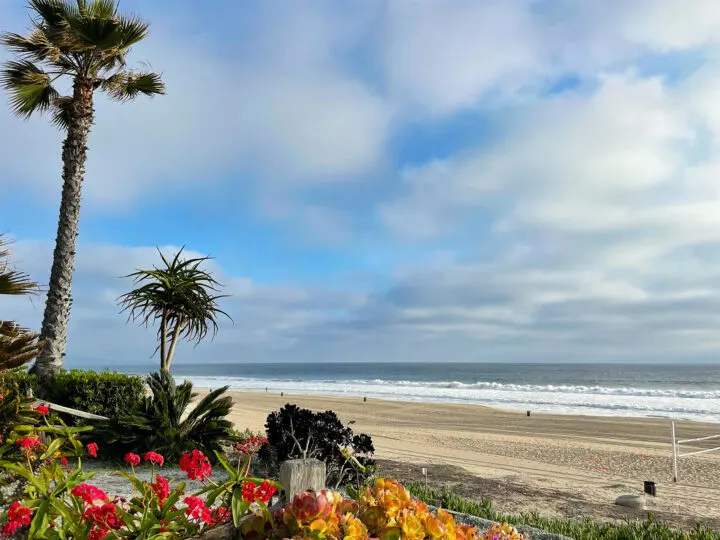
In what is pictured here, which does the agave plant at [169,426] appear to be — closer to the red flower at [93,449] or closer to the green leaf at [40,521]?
the red flower at [93,449]

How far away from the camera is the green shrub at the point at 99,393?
9578mm

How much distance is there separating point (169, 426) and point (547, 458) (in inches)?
385

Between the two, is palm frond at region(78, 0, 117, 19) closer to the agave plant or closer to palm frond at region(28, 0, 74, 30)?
palm frond at region(28, 0, 74, 30)

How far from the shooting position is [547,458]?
47.0 feet

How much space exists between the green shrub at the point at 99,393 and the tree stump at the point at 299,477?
285 inches

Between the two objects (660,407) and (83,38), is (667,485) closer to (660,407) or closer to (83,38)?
(83,38)

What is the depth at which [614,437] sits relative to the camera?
2023 centimetres

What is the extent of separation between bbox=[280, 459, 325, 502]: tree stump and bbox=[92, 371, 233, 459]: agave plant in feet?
20.2

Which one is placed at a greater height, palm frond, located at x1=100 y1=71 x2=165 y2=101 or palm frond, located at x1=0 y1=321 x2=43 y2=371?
palm frond, located at x1=100 y1=71 x2=165 y2=101

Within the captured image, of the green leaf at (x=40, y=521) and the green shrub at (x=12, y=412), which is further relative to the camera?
the green shrub at (x=12, y=412)

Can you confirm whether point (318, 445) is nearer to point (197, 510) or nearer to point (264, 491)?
point (197, 510)

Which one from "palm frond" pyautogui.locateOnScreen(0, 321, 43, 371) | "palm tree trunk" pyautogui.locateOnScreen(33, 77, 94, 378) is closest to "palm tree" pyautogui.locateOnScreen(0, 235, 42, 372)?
"palm frond" pyautogui.locateOnScreen(0, 321, 43, 371)

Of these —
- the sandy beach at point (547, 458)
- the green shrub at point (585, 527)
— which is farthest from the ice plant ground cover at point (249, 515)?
the sandy beach at point (547, 458)

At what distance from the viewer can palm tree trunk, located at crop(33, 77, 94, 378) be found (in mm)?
11141
